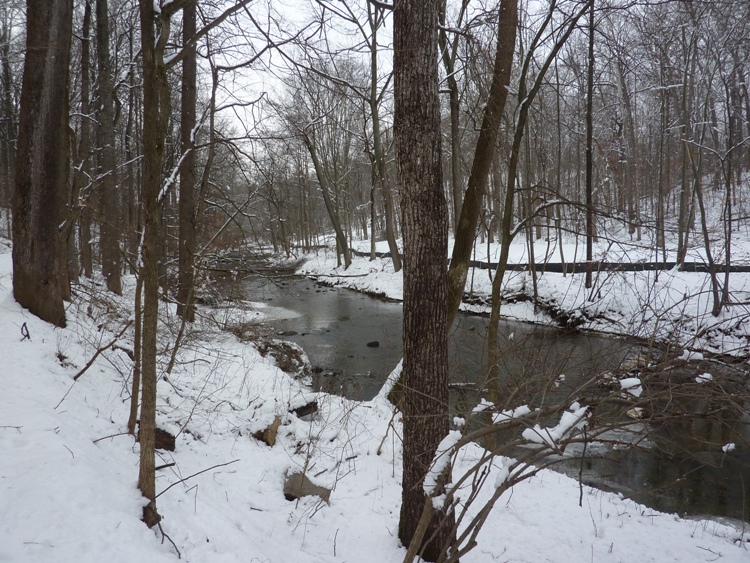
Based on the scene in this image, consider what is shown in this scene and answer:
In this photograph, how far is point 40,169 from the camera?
5797 mm

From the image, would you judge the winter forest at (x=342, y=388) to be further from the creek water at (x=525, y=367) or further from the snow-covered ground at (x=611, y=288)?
the snow-covered ground at (x=611, y=288)

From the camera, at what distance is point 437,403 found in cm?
382

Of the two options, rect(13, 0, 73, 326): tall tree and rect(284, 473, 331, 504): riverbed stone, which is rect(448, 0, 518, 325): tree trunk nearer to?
rect(284, 473, 331, 504): riverbed stone

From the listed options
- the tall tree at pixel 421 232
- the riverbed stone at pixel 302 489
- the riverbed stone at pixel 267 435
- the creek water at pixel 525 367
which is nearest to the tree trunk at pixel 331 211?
the creek water at pixel 525 367

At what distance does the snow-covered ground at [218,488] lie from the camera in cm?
282

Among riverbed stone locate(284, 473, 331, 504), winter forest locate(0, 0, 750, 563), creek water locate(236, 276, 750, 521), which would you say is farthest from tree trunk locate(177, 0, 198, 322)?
riverbed stone locate(284, 473, 331, 504)

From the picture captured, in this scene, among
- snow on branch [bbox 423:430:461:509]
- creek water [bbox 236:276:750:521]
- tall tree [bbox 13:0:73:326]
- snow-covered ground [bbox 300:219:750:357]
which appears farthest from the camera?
snow-covered ground [bbox 300:219:750:357]

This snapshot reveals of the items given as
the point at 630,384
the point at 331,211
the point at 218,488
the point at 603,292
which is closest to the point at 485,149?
the point at 630,384

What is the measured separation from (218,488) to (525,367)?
3385 millimetres

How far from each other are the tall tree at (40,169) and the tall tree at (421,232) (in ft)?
16.6

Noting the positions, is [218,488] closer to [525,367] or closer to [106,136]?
[525,367]

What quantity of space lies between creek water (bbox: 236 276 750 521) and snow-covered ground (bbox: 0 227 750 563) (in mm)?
766

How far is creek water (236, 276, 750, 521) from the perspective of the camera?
14.1ft

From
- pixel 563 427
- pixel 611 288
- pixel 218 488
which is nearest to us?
pixel 563 427
